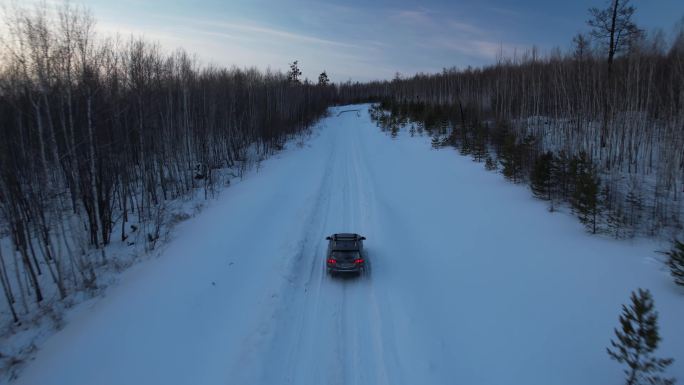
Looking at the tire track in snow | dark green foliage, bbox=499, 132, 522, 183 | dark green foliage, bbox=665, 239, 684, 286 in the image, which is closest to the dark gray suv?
the tire track in snow

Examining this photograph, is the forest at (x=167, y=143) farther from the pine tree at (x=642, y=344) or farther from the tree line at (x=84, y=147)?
the pine tree at (x=642, y=344)

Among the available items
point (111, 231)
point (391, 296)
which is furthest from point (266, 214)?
point (391, 296)

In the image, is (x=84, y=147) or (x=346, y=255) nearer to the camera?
(x=346, y=255)

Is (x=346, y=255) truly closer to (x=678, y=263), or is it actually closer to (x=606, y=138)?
(x=678, y=263)

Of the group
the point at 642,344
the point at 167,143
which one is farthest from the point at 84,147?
the point at 642,344

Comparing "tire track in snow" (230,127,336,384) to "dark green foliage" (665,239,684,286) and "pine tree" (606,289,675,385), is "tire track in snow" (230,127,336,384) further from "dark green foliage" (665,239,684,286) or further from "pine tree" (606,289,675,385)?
"dark green foliage" (665,239,684,286)

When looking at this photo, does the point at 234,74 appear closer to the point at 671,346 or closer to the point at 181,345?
the point at 181,345
